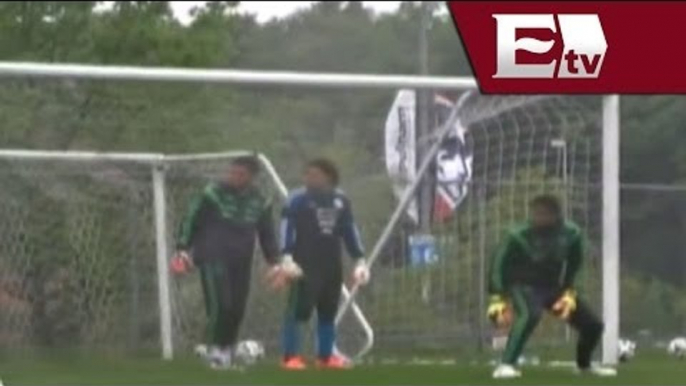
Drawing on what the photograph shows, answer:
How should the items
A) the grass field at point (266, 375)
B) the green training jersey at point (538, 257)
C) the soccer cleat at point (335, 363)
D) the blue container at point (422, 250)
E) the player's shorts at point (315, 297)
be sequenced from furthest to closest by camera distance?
the blue container at point (422, 250)
the soccer cleat at point (335, 363)
the green training jersey at point (538, 257)
the player's shorts at point (315, 297)
the grass field at point (266, 375)

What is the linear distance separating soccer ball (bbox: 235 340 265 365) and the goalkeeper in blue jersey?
0.14m

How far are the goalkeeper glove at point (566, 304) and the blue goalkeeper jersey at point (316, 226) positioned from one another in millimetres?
1331

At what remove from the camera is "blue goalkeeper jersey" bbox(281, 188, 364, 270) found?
1309cm

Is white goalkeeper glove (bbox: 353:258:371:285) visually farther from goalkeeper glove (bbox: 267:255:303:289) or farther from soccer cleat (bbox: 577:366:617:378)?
soccer cleat (bbox: 577:366:617:378)

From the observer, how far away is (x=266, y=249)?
514 inches

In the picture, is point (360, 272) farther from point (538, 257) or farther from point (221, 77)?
point (221, 77)

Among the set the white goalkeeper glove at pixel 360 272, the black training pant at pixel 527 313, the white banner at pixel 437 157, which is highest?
the white banner at pixel 437 157

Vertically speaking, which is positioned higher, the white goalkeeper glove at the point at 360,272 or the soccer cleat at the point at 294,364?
the white goalkeeper glove at the point at 360,272

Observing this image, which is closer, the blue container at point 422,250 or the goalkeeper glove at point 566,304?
the goalkeeper glove at point 566,304

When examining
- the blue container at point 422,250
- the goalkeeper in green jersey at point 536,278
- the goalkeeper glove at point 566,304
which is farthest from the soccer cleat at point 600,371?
the blue container at point 422,250

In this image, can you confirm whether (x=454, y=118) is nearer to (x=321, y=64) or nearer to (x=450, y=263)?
(x=450, y=263)

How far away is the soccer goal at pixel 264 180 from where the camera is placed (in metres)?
13.9

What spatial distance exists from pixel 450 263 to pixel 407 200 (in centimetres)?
64

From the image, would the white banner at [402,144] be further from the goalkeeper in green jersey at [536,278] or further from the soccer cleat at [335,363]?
the soccer cleat at [335,363]
